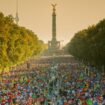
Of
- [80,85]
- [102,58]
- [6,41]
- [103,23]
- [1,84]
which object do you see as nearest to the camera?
[80,85]

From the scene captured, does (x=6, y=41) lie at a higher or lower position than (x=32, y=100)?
higher

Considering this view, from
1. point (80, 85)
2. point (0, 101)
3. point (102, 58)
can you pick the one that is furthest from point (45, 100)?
point (102, 58)

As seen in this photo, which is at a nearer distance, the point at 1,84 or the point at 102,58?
the point at 1,84

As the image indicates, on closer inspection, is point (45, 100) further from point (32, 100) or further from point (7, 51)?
point (7, 51)

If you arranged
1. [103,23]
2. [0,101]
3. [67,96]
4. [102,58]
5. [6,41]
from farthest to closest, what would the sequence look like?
[103,23] < [6,41] < [102,58] < [67,96] < [0,101]

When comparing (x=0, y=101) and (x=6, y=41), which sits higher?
(x=6, y=41)

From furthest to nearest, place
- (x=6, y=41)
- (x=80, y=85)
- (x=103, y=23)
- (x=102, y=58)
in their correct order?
(x=103, y=23) < (x=6, y=41) < (x=102, y=58) < (x=80, y=85)

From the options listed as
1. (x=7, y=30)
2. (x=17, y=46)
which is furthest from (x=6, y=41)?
(x=17, y=46)

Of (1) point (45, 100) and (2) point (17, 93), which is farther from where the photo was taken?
(2) point (17, 93)

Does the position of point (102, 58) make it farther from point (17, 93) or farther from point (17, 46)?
point (17, 93)
